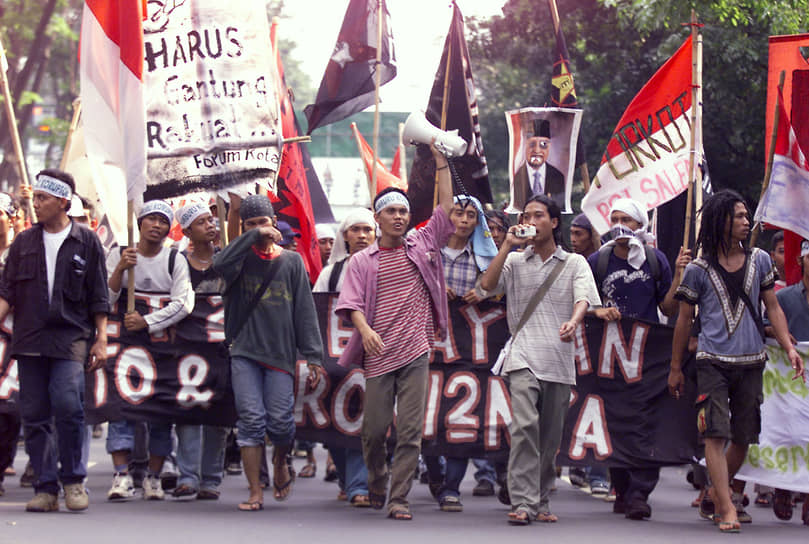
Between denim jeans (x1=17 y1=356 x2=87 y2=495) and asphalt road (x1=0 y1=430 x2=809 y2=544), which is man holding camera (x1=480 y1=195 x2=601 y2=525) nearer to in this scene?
asphalt road (x1=0 y1=430 x2=809 y2=544)

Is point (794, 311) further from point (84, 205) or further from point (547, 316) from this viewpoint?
point (84, 205)

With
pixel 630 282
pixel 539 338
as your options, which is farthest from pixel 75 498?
pixel 630 282

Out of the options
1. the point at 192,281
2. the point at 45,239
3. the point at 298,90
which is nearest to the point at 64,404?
the point at 45,239

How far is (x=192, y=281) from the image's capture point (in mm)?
9359

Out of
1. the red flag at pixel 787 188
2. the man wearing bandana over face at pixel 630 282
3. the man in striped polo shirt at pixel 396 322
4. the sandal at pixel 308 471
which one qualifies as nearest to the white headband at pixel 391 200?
the man in striped polo shirt at pixel 396 322

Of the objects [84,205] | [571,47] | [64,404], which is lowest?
[64,404]

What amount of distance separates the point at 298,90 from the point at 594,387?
76.6 meters

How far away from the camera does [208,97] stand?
30.5ft

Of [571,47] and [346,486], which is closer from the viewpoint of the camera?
[346,486]

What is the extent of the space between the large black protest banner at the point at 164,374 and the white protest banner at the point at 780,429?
3518 millimetres

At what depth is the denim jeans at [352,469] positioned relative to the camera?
8.74 m

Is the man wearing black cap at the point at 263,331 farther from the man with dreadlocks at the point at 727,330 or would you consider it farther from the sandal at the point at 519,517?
the man with dreadlocks at the point at 727,330

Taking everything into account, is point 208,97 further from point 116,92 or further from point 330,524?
point 330,524

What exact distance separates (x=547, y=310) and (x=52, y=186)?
123 inches
